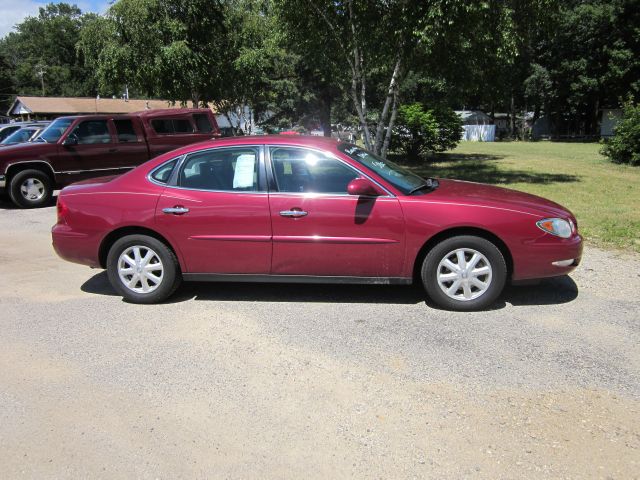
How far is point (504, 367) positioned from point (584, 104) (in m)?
54.5

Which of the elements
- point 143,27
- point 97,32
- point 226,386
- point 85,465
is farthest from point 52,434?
point 97,32

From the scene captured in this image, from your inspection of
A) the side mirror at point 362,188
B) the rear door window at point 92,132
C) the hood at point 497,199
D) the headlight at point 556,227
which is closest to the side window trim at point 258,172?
the side mirror at point 362,188

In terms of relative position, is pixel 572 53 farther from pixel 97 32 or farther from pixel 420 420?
pixel 420 420

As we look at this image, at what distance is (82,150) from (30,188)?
132 cm

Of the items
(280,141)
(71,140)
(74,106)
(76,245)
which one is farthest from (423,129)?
(74,106)

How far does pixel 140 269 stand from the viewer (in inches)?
200

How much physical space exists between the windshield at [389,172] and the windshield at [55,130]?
330 inches

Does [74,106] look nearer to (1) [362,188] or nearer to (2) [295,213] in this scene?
(2) [295,213]

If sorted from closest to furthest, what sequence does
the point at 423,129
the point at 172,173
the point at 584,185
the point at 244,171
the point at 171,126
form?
the point at 244,171 → the point at 172,173 → the point at 171,126 → the point at 584,185 → the point at 423,129

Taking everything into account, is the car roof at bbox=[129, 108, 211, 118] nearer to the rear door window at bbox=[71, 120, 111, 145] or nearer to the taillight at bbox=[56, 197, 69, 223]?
the rear door window at bbox=[71, 120, 111, 145]

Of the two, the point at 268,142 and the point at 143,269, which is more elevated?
the point at 268,142

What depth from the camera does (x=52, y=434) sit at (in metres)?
3.10

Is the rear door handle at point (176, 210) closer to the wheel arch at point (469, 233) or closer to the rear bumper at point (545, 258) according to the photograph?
the wheel arch at point (469, 233)

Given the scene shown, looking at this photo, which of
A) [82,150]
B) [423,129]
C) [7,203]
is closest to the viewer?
[82,150]
